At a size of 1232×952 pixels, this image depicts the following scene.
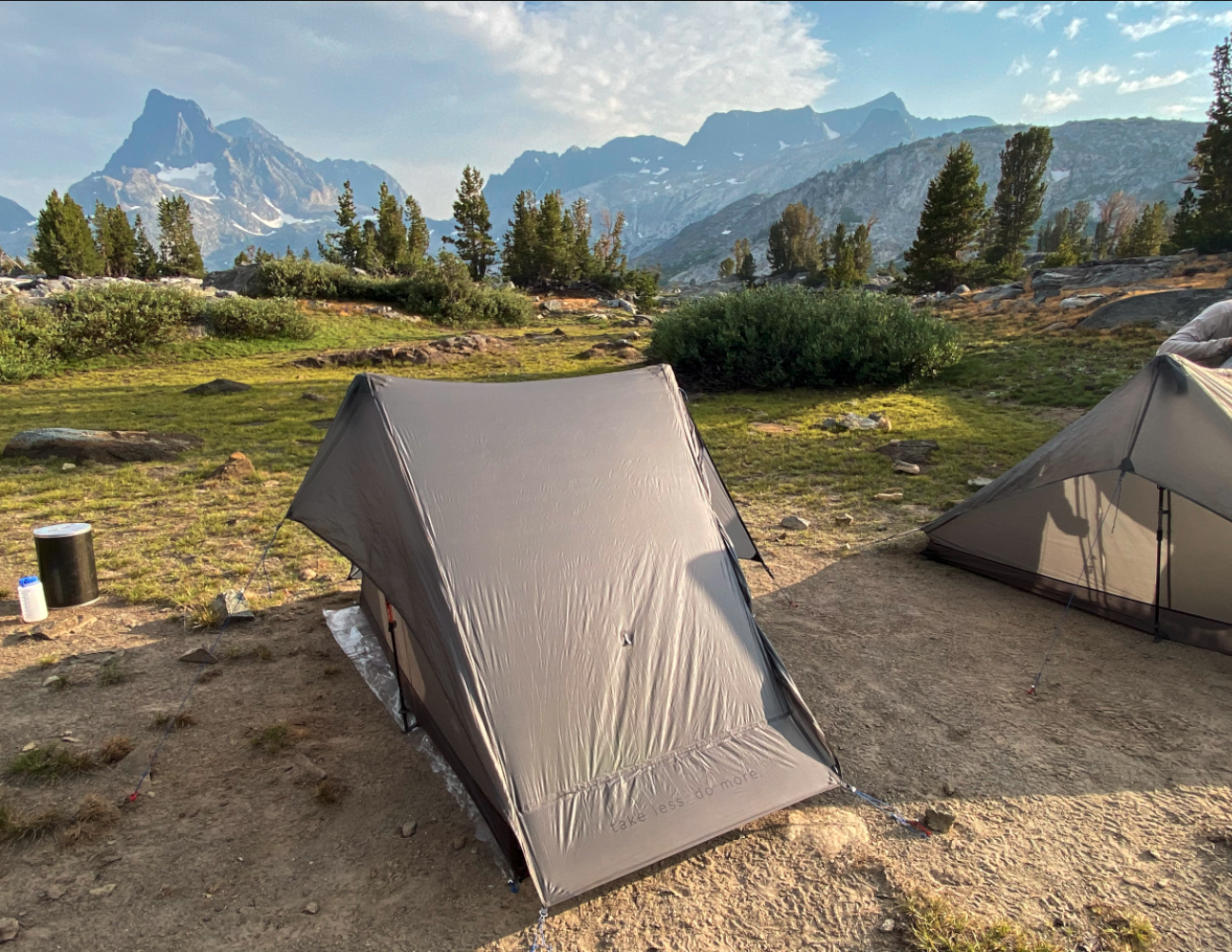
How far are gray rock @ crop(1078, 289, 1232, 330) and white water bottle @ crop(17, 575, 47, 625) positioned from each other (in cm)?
2295

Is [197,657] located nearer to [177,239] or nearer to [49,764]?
[49,764]

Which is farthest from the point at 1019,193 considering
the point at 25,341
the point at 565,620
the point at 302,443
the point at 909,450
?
the point at 565,620

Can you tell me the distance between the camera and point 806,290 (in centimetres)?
1716

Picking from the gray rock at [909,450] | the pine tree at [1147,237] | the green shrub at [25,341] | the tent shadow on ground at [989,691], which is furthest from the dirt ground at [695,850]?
the pine tree at [1147,237]

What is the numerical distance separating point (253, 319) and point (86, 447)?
44.4 ft

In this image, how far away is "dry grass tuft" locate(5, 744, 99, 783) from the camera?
3594 millimetres

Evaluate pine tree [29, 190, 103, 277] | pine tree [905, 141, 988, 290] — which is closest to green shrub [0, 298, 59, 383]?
pine tree [29, 190, 103, 277]

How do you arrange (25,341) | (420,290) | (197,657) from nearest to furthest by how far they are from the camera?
(197,657) < (25,341) < (420,290)

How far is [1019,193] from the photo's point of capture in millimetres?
51812

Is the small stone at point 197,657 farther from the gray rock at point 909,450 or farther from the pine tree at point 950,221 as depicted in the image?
the pine tree at point 950,221

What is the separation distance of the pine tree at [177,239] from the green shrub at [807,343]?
47704 mm

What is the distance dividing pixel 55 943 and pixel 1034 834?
4.39m

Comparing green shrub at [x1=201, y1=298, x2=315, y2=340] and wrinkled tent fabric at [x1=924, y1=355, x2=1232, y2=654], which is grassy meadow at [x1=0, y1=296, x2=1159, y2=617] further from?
wrinkled tent fabric at [x1=924, y1=355, x2=1232, y2=654]

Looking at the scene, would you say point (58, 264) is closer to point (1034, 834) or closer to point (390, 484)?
point (390, 484)
